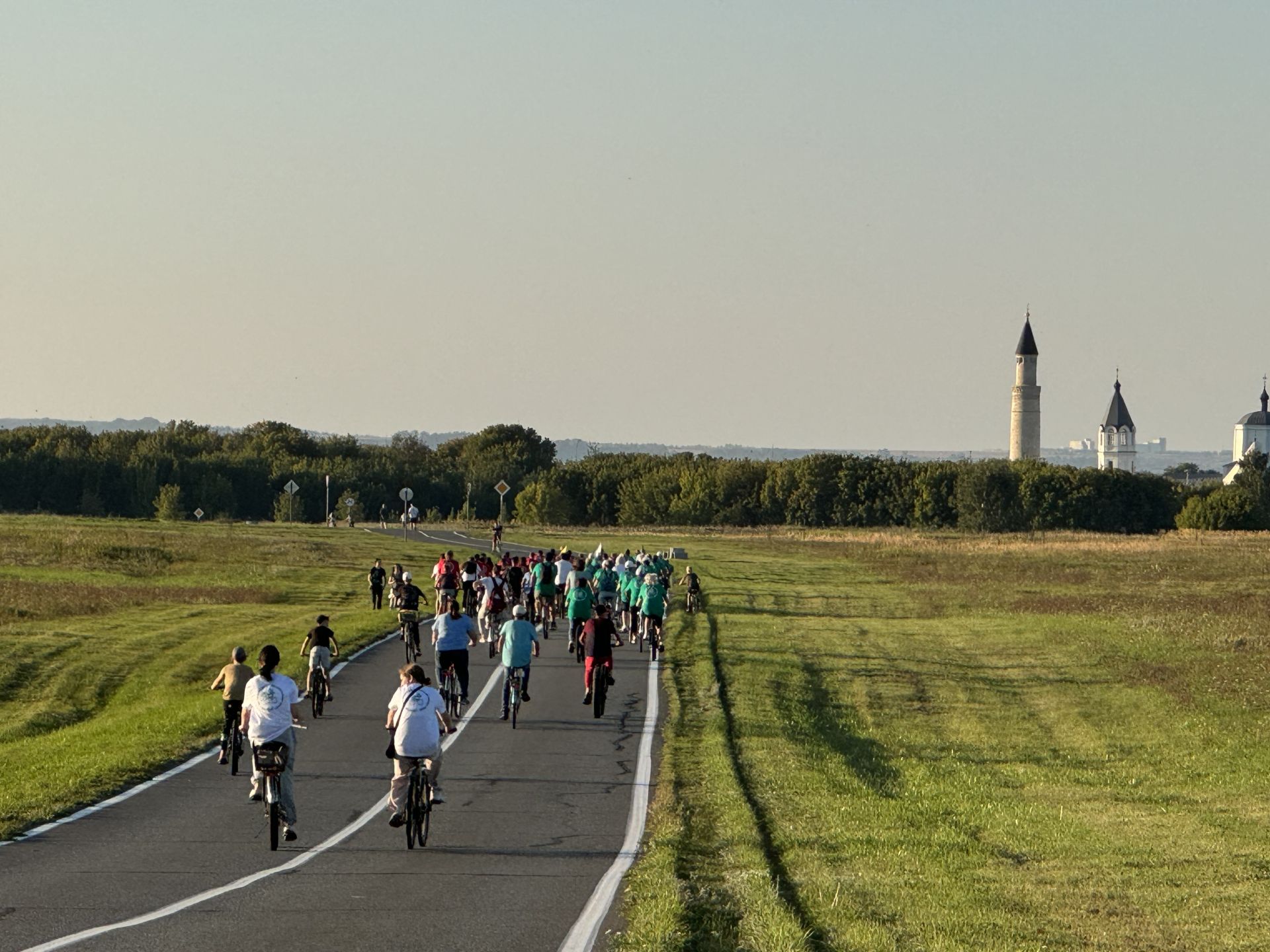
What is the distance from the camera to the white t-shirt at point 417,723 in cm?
1538

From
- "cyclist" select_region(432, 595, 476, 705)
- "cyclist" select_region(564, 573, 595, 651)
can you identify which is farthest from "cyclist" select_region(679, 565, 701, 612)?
"cyclist" select_region(432, 595, 476, 705)

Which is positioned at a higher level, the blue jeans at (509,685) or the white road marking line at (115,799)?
the blue jeans at (509,685)

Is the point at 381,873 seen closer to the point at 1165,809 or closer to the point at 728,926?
the point at 728,926

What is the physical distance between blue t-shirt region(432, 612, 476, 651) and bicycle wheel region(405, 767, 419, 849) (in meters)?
6.99

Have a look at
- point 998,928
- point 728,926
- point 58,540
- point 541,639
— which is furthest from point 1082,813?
point 58,540

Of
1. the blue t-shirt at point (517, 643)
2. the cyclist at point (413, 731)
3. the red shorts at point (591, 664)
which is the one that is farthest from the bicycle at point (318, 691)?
the cyclist at point (413, 731)

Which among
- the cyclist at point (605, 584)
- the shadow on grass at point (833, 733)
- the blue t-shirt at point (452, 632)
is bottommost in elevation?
the shadow on grass at point (833, 733)

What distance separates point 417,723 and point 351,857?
4.35 ft

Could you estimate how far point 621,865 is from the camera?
14828mm

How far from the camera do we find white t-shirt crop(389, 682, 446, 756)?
1538 centimetres

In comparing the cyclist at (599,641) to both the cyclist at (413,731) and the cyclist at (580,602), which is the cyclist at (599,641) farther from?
the cyclist at (413,731)

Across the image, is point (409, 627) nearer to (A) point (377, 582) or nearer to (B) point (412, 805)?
(A) point (377, 582)

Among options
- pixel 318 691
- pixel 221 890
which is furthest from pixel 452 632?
pixel 221 890

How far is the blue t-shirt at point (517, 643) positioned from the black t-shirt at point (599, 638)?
1.23m
